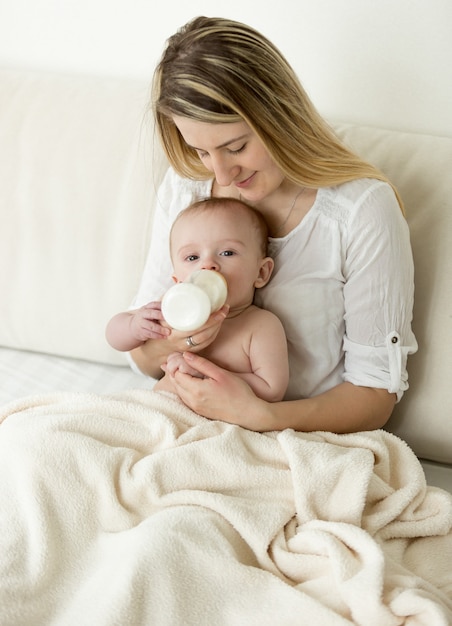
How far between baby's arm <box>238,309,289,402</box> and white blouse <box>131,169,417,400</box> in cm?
7

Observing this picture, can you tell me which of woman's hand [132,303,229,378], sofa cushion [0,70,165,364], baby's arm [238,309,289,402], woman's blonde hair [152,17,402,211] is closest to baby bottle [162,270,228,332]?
woman's hand [132,303,229,378]

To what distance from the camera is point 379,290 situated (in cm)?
153

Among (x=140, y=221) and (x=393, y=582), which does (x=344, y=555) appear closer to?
(x=393, y=582)

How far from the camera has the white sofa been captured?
1.86 m

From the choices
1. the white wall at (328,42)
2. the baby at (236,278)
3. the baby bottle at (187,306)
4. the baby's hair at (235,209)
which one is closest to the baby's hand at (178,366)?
the baby at (236,278)

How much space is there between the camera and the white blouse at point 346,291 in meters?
1.53

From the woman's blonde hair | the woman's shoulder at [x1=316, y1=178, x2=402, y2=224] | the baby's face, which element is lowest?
the baby's face

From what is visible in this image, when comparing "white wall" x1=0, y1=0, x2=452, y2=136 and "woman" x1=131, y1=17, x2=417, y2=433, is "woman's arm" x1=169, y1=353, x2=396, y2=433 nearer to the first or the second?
"woman" x1=131, y1=17, x2=417, y2=433

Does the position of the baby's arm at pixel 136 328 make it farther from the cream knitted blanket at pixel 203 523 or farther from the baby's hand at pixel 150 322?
the cream knitted blanket at pixel 203 523

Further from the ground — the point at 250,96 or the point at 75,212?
the point at 250,96

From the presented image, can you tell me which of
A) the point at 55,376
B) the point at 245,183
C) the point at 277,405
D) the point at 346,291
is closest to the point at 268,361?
the point at 277,405

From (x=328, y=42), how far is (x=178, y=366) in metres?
0.82

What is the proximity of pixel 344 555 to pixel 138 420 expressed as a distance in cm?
44

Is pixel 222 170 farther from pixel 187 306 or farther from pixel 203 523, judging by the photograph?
pixel 203 523
